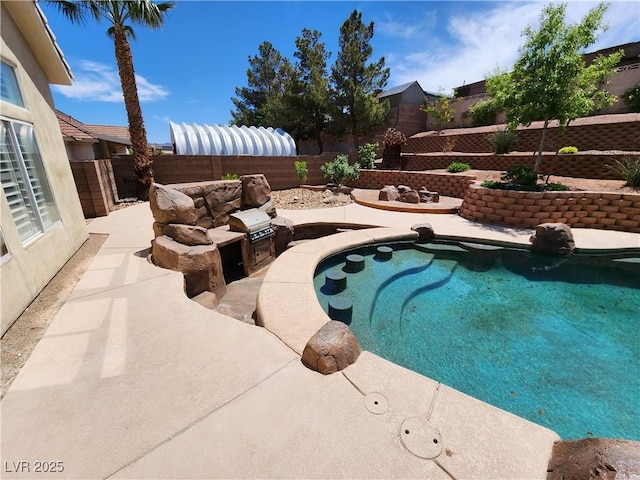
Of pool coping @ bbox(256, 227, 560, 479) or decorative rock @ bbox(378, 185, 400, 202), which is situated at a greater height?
decorative rock @ bbox(378, 185, 400, 202)

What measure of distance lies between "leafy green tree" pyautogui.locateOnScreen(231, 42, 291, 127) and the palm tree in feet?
58.0

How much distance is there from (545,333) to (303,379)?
387 centimetres

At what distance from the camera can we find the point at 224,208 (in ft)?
20.7

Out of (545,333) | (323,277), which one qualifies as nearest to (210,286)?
(323,277)

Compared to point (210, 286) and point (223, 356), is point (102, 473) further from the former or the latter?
point (210, 286)

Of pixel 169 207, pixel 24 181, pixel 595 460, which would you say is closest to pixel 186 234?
pixel 169 207

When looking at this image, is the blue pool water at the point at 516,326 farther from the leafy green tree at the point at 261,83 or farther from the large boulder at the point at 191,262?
the leafy green tree at the point at 261,83

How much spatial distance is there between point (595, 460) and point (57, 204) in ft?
23.9

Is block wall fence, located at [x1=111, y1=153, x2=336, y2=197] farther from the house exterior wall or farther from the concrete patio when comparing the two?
the concrete patio

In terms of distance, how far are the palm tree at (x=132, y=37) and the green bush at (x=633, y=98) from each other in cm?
2237

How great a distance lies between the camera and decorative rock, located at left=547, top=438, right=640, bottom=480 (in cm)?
131

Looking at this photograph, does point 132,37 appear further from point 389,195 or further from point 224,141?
point 389,195

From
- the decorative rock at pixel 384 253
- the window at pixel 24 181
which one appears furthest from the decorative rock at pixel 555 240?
the window at pixel 24 181

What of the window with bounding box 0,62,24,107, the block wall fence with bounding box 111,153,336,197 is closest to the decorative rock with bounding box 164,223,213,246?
A: the window with bounding box 0,62,24,107
